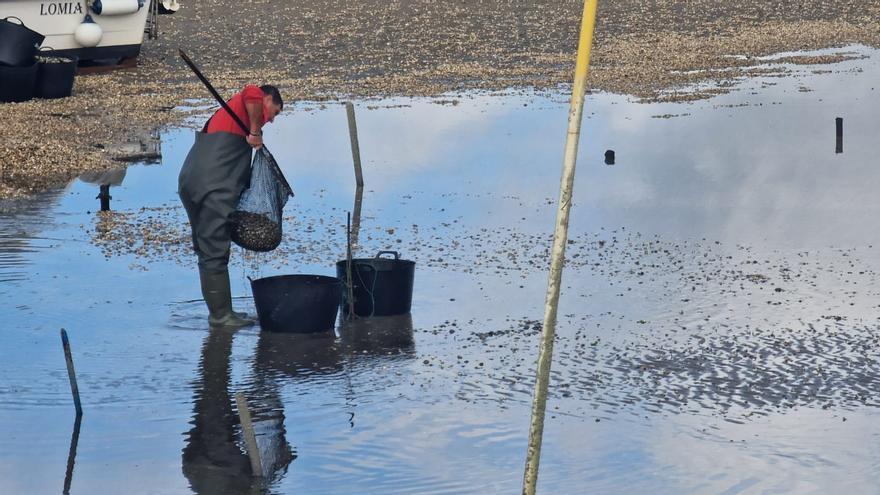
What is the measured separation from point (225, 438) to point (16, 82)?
18848mm

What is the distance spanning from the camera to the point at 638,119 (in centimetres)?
2336

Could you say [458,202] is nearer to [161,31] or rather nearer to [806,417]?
[806,417]

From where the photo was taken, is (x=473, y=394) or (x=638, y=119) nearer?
(x=473, y=394)

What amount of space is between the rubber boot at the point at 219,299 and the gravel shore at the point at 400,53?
6.88m

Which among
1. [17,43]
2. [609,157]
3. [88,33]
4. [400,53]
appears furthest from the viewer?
[400,53]

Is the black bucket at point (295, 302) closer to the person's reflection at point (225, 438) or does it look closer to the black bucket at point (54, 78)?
the person's reflection at point (225, 438)

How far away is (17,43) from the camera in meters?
25.7

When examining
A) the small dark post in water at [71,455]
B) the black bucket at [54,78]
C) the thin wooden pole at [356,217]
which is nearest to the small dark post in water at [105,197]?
the thin wooden pole at [356,217]

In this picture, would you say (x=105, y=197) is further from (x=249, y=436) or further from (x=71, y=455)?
(x=249, y=436)

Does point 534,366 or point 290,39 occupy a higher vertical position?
point 290,39

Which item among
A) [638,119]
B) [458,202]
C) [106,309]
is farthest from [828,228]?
[638,119]

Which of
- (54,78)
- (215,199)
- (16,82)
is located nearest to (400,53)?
(54,78)

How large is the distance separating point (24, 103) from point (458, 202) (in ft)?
39.3

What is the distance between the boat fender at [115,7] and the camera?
2994 centimetres
